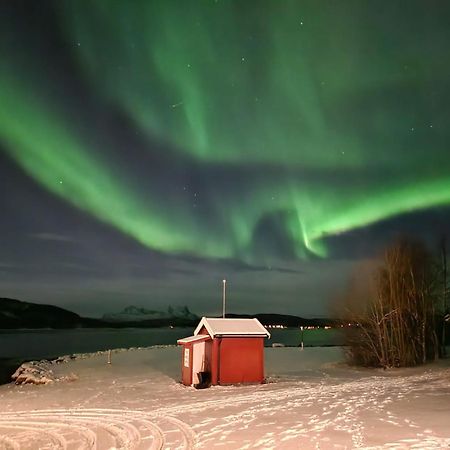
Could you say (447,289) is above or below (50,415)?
above

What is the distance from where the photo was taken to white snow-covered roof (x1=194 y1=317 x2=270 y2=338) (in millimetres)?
19100

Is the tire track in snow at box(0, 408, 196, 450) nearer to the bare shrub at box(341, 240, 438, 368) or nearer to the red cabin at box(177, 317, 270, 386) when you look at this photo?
the red cabin at box(177, 317, 270, 386)

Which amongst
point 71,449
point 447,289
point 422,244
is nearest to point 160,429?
point 71,449

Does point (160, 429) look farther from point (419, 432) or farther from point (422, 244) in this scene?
point (422, 244)

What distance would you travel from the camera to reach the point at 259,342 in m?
19.6

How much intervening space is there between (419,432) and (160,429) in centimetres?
570

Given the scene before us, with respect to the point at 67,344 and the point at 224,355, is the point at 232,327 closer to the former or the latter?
the point at 224,355

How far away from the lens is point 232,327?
19609 mm

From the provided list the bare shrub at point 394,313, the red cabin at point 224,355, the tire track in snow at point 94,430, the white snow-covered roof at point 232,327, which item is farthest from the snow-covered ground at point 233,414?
the bare shrub at point 394,313

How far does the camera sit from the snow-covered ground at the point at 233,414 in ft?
32.5

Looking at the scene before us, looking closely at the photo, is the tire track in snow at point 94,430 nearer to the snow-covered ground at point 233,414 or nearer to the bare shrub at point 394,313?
the snow-covered ground at point 233,414

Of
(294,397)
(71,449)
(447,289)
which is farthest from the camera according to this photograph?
(447,289)

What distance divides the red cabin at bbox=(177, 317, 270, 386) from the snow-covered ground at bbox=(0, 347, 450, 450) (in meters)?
0.79

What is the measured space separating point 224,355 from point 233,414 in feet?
20.3
